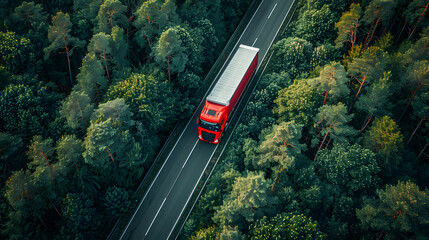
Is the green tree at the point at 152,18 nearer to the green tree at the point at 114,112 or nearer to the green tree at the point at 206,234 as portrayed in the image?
the green tree at the point at 114,112

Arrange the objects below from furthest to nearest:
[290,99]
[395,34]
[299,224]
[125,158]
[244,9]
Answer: [244,9], [395,34], [290,99], [125,158], [299,224]

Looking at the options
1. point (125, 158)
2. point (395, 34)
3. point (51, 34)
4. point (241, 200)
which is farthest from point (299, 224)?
point (51, 34)

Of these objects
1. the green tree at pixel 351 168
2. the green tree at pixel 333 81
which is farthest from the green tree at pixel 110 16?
the green tree at pixel 351 168

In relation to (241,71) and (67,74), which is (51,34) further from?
(241,71)

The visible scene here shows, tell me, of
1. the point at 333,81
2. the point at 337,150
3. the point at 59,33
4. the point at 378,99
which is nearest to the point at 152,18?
the point at 59,33

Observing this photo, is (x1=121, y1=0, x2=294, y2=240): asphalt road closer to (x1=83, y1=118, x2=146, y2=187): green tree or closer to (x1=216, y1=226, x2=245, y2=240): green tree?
(x1=83, y1=118, x2=146, y2=187): green tree

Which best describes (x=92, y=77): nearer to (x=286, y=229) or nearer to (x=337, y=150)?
(x=286, y=229)
